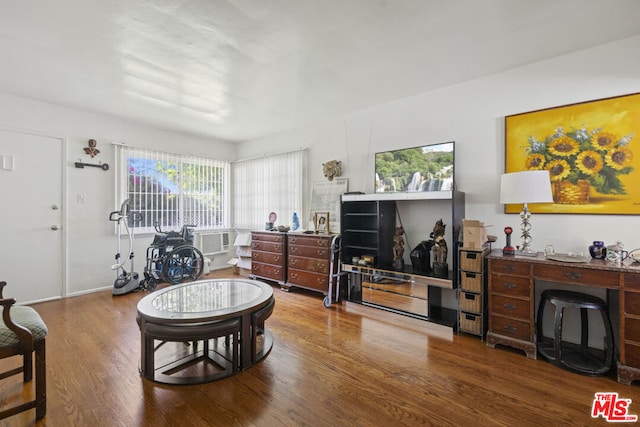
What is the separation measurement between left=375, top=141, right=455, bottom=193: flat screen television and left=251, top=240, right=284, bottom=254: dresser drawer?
1.70m

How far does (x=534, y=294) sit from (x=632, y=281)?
611 millimetres

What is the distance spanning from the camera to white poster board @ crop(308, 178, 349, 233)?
4.19 meters

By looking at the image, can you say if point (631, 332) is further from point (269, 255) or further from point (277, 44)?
point (269, 255)

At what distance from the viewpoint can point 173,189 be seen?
498cm

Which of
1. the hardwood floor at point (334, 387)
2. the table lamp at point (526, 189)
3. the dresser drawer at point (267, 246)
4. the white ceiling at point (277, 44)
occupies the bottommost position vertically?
the hardwood floor at point (334, 387)

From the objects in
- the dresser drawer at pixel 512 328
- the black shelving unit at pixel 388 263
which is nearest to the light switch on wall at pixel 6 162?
the black shelving unit at pixel 388 263

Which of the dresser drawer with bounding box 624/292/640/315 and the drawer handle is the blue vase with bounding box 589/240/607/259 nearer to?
the dresser drawer with bounding box 624/292/640/315

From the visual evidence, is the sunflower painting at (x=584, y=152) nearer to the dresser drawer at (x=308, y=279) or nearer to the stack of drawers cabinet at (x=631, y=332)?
the stack of drawers cabinet at (x=631, y=332)

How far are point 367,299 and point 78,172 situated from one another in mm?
4313

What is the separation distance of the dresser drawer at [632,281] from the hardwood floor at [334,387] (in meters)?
0.68

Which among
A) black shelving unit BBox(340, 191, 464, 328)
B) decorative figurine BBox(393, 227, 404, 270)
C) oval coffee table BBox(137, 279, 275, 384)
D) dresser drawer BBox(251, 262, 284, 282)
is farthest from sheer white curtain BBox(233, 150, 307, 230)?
oval coffee table BBox(137, 279, 275, 384)

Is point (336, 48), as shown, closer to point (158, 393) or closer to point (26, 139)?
point (158, 393)

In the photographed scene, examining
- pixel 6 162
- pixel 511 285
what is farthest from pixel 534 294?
pixel 6 162

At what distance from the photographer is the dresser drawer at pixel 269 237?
4337mm
